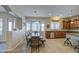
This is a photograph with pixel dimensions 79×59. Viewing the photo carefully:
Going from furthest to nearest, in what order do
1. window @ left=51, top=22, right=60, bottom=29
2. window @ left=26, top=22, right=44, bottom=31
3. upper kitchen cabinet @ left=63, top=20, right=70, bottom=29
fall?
window @ left=51, top=22, right=60, bottom=29, upper kitchen cabinet @ left=63, top=20, right=70, bottom=29, window @ left=26, top=22, right=44, bottom=31

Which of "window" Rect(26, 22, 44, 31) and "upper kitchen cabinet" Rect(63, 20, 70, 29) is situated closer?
"window" Rect(26, 22, 44, 31)

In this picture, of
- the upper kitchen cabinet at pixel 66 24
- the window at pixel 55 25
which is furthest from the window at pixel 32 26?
the upper kitchen cabinet at pixel 66 24

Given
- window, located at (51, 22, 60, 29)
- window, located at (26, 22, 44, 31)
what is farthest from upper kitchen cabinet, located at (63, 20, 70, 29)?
window, located at (26, 22, 44, 31)

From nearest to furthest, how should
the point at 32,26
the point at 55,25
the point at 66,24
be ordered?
the point at 32,26, the point at 66,24, the point at 55,25

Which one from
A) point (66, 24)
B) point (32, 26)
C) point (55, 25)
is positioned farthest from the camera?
point (55, 25)

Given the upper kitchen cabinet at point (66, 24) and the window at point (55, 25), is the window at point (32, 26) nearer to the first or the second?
the window at point (55, 25)

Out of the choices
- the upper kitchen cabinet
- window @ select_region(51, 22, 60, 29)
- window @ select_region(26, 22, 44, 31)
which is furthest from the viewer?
window @ select_region(51, 22, 60, 29)

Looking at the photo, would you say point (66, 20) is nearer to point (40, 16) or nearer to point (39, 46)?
point (40, 16)

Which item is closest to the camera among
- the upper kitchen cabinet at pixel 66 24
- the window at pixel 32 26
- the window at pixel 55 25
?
the window at pixel 32 26

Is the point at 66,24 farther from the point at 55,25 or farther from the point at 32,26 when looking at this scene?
the point at 32,26

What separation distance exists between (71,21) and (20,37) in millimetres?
2828

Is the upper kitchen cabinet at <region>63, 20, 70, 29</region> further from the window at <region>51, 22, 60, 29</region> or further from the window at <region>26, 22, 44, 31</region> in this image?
the window at <region>26, 22, 44, 31</region>

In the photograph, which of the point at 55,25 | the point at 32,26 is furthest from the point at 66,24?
the point at 32,26
